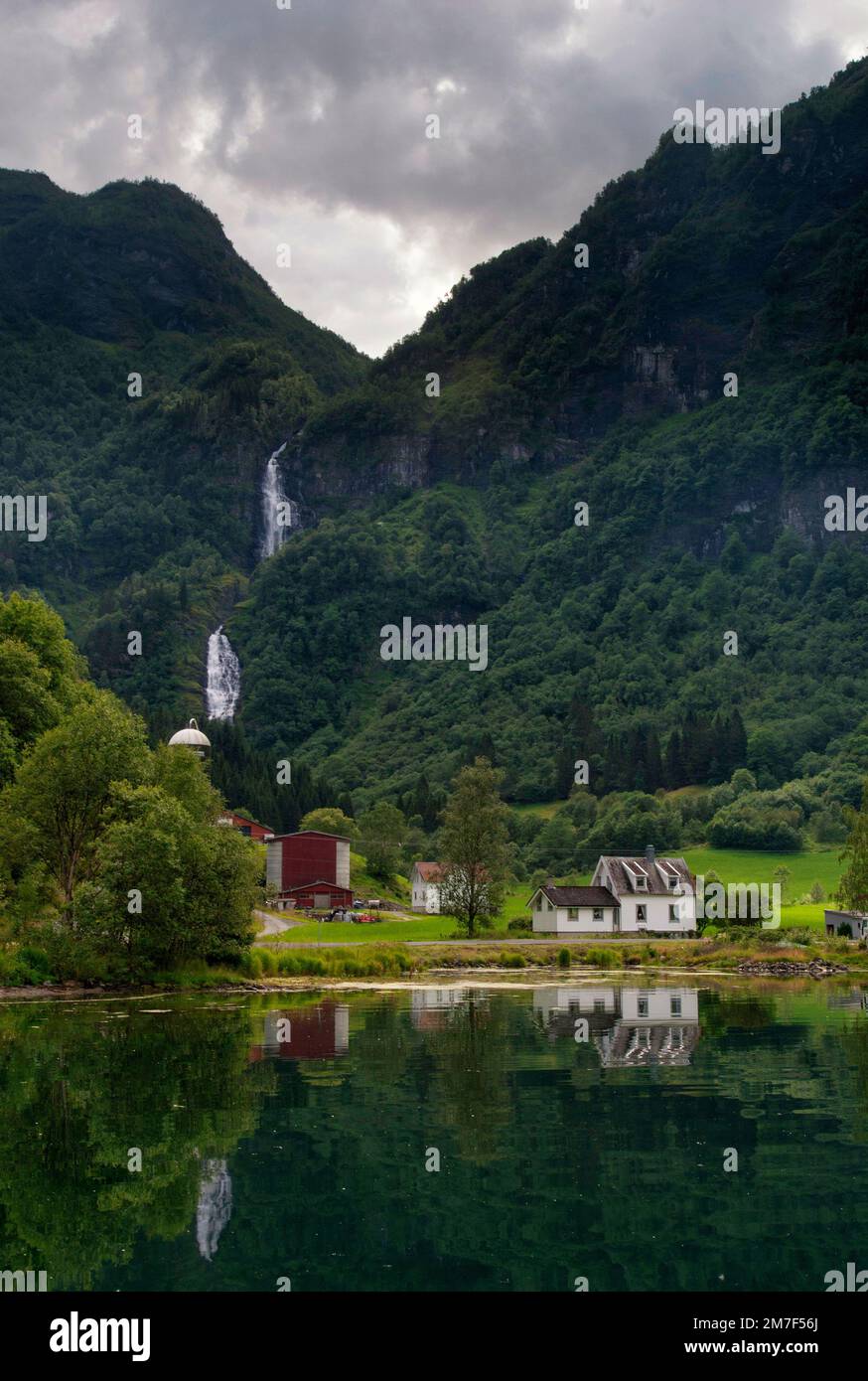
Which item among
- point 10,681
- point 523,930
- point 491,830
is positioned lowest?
point 523,930

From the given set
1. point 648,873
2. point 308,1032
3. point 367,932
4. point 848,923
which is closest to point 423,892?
point 648,873

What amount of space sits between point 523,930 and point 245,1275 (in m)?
87.3

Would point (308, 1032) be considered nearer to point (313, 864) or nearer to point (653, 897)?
point (653, 897)

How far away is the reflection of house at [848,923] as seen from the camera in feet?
285

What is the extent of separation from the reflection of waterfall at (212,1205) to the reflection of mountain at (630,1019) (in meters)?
14.3

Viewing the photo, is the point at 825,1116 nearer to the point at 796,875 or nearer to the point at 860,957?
the point at 860,957

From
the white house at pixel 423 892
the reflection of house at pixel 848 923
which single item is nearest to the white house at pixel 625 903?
the reflection of house at pixel 848 923

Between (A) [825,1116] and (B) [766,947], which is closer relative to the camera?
(A) [825,1116]

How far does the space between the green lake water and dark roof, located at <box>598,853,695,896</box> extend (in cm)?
6368

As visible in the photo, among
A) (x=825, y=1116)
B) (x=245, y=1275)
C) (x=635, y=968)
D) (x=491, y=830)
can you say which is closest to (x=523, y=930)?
(x=491, y=830)

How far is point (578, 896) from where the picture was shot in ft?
336

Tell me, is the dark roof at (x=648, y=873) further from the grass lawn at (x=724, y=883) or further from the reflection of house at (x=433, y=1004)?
the reflection of house at (x=433, y=1004)

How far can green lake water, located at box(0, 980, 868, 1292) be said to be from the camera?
54.0 ft

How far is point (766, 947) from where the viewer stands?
80688 mm
